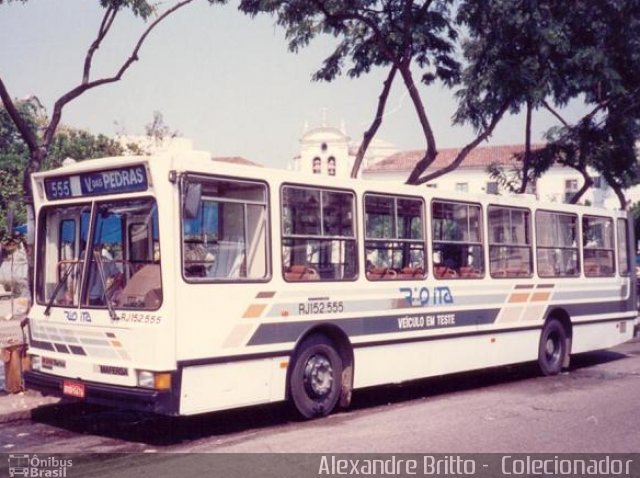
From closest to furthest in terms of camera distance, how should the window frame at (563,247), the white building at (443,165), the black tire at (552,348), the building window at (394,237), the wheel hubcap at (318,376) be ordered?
the wheel hubcap at (318,376)
the building window at (394,237)
the window frame at (563,247)
the black tire at (552,348)
the white building at (443,165)

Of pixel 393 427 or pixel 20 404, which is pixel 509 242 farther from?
pixel 20 404

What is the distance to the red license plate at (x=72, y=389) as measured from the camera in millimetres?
8168

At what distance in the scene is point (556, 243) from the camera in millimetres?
13422

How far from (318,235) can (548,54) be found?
9843 millimetres

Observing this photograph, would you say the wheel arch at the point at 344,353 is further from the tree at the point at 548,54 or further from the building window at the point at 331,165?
the building window at the point at 331,165

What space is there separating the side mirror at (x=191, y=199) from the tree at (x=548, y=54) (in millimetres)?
10305

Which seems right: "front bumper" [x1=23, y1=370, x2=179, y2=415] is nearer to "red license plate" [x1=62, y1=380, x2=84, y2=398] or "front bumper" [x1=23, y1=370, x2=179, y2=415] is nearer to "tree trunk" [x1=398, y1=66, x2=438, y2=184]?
"red license plate" [x1=62, y1=380, x2=84, y2=398]

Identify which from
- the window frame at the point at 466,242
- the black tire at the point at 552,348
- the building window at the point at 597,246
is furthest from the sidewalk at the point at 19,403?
the building window at the point at 597,246

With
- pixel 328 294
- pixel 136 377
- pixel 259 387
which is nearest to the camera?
pixel 136 377

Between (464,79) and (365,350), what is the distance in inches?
373

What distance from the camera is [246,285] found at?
27.8 feet

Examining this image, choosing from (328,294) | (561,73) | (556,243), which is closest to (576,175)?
(561,73)

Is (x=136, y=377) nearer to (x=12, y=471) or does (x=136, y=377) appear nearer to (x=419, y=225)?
(x=12, y=471)

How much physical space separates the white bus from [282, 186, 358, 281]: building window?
18 mm
